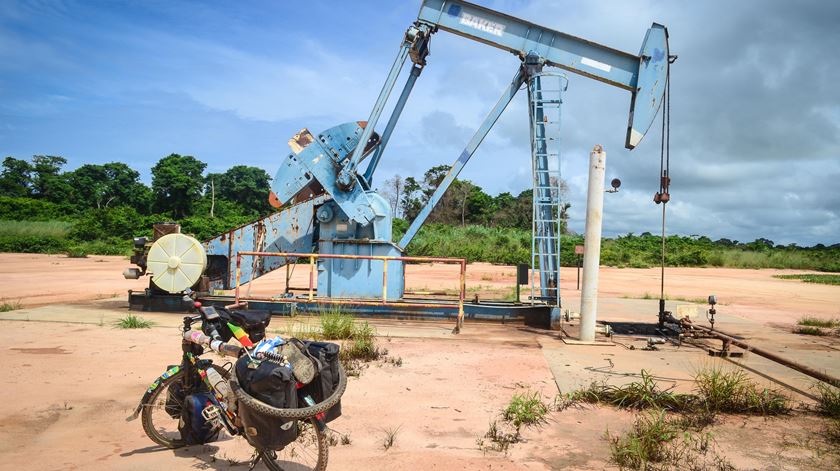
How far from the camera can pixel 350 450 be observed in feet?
12.4

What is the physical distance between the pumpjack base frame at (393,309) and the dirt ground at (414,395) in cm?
31

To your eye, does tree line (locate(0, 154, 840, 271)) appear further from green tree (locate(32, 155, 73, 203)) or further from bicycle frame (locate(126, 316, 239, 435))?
bicycle frame (locate(126, 316, 239, 435))

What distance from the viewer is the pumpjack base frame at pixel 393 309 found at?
30.5 ft

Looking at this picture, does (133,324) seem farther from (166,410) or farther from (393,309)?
(166,410)

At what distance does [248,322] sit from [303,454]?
984mm

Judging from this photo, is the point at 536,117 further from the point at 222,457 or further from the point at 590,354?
the point at 222,457

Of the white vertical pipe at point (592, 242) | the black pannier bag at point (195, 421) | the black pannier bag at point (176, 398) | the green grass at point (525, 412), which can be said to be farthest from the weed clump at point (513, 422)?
the white vertical pipe at point (592, 242)

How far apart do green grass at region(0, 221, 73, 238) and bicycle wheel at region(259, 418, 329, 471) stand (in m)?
33.5

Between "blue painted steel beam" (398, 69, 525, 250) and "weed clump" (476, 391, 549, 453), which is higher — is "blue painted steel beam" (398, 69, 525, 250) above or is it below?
above

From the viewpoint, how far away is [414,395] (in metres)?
5.09

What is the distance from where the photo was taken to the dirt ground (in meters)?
3.65

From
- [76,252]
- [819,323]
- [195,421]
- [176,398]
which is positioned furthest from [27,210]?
[819,323]

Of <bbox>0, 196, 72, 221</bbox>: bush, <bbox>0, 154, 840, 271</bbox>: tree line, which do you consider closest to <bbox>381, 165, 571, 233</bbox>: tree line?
<bbox>0, 154, 840, 271</bbox>: tree line

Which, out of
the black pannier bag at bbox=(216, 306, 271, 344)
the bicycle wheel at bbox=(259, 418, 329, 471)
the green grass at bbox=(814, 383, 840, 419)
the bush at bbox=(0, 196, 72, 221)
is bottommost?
the bicycle wheel at bbox=(259, 418, 329, 471)
